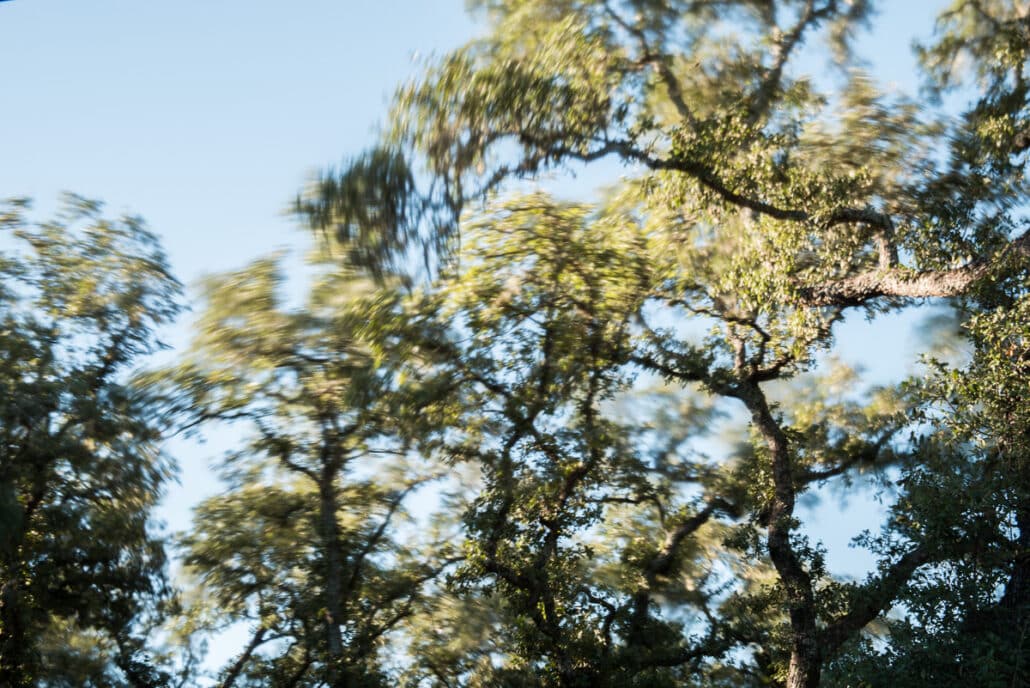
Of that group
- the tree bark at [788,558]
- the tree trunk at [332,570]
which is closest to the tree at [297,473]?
the tree trunk at [332,570]

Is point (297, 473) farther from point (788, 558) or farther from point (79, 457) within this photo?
point (788, 558)

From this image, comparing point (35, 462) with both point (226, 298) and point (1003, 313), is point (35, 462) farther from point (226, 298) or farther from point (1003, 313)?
point (1003, 313)

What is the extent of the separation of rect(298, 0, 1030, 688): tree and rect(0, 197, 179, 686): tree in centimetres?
306

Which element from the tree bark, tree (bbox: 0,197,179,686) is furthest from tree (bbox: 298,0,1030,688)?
tree (bbox: 0,197,179,686)

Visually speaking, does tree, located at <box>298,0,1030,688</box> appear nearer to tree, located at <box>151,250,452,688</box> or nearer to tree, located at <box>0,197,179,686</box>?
tree, located at <box>151,250,452,688</box>

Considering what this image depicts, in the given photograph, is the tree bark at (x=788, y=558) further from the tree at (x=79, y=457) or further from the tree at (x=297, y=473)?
the tree at (x=79, y=457)

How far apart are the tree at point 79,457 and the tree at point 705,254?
10.1 feet

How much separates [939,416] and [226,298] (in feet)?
30.0

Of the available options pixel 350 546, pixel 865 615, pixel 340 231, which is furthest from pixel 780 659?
pixel 340 231

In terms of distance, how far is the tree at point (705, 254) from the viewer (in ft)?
31.4

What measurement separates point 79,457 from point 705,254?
8.02 m

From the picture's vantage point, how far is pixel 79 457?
10156mm

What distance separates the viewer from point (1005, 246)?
8695 mm

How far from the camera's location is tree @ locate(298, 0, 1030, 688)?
9.59 meters
